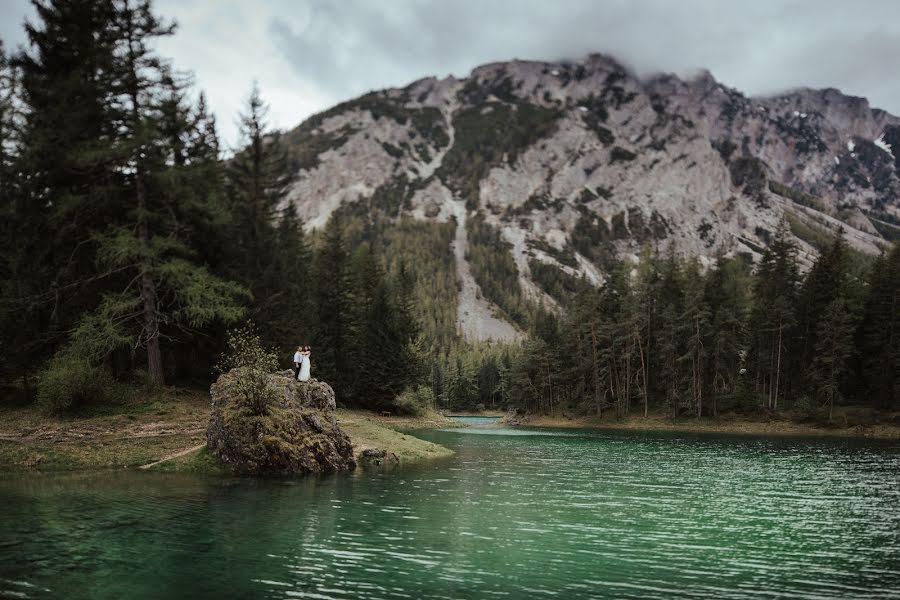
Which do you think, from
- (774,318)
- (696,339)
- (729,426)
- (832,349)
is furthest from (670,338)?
(832,349)

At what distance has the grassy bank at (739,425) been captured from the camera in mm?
70188

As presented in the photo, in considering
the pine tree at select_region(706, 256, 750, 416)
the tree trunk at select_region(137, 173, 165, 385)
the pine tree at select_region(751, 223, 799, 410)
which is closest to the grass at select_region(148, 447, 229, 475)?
the tree trunk at select_region(137, 173, 165, 385)

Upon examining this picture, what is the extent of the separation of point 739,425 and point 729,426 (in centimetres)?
129

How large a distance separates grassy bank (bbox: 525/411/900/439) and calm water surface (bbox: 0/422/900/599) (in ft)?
159

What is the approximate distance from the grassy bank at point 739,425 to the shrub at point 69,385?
238ft

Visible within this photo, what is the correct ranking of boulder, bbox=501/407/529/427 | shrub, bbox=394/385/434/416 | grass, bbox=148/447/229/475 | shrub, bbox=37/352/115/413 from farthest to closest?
boulder, bbox=501/407/529/427, shrub, bbox=394/385/434/416, shrub, bbox=37/352/115/413, grass, bbox=148/447/229/475

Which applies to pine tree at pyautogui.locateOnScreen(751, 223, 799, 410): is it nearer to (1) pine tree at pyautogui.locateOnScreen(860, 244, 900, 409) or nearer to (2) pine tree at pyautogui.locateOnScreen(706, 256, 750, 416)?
(2) pine tree at pyautogui.locateOnScreen(706, 256, 750, 416)

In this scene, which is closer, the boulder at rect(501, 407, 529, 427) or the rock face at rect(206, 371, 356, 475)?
the rock face at rect(206, 371, 356, 475)

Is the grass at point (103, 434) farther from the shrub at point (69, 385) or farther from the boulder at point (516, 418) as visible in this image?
the boulder at point (516, 418)

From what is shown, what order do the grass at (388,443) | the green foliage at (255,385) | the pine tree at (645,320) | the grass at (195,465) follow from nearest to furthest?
the grass at (195,465) → the green foliage at (255,385) → the grass at (388,443) → the pine tree at (645,320)

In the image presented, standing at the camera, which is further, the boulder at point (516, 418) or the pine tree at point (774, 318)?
the boulder at point (516, 418)

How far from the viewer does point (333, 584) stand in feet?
40.8

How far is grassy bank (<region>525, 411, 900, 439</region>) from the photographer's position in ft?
230

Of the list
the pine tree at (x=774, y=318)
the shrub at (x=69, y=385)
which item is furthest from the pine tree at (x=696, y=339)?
the shrub at (x=69, y=385)
